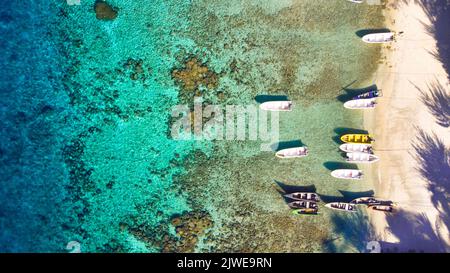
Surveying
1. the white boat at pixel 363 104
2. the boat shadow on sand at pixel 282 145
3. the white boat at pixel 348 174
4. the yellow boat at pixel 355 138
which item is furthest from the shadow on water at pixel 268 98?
the white boat at pixel 348 174

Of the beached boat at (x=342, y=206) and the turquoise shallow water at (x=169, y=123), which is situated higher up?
the turquoise shallow water at (x=169, y=123)

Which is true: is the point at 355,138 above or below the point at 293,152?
above

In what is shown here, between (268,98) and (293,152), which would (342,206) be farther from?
(268,98)

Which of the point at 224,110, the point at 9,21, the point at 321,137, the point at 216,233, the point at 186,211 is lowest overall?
the point at 216,233

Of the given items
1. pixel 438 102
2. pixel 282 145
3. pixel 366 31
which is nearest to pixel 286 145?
pixel 282 145

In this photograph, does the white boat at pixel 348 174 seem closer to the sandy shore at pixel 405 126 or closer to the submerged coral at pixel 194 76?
the sandy shore at pixel 405 126

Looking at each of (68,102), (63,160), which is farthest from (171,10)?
(63,160)
